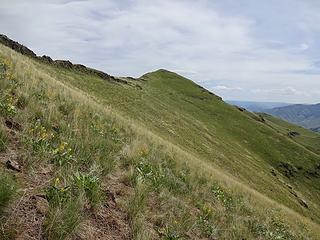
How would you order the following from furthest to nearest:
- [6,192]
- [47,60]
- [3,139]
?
[47,60] → [3,139] → [6,192]

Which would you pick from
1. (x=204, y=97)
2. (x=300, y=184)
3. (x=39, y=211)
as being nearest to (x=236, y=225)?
(x=39, y=211)

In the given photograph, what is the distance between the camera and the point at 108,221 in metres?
6.52

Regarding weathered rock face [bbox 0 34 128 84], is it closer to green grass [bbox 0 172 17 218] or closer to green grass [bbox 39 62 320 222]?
green grass [bbox 39 62 320 222]

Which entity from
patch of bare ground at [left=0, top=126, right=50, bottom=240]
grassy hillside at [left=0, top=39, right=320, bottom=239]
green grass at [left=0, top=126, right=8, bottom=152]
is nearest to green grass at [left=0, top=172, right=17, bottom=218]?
grassy hillside at [left=0, top=39, right=320, bottom=239]

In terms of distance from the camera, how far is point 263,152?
7869 cm

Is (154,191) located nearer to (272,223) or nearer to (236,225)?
(236,225)

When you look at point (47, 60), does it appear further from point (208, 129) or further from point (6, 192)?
point (6, 192)

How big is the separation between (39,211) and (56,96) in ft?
28.1

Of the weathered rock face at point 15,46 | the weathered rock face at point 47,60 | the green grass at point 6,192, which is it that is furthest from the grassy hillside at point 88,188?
the weathered rock face at point 47,60

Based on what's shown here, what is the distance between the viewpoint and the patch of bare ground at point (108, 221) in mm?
5871

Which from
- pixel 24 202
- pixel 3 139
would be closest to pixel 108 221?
pixel 24 202

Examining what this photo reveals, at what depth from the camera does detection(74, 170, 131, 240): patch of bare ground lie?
5871mm

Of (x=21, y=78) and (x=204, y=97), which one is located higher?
(x=204, y=97)

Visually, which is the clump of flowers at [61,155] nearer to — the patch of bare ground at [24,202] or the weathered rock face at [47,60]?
the patch of bare ground at [24,202]
